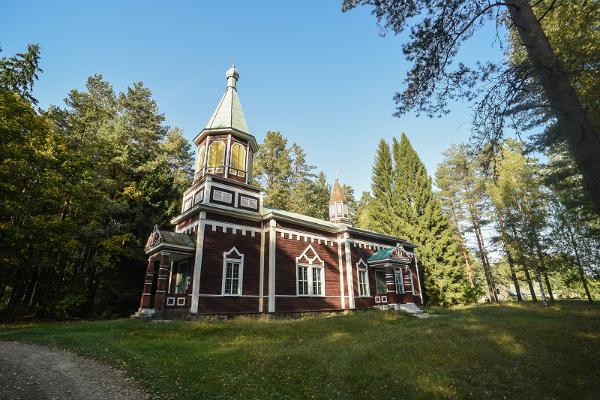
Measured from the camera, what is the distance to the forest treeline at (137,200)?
17344 millimetres

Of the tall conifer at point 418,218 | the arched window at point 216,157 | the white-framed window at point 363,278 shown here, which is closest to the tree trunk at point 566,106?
the arched window at point 216,157

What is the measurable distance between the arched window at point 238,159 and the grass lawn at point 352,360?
954 centimetres

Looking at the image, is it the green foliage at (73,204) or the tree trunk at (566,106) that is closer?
the tree trunk at (566,106)

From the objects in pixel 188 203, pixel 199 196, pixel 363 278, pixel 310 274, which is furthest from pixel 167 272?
pixel 363 278

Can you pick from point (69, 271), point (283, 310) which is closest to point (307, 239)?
point (283, 310)

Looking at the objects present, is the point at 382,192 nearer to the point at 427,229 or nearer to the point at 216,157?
the point at 427,229

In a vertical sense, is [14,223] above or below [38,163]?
below

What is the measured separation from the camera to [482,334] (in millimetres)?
10219

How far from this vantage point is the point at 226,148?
19234 mm

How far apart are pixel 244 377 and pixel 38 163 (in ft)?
66.9

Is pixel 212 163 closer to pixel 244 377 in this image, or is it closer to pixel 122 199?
pixel 122 199

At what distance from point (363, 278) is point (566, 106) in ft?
59.9

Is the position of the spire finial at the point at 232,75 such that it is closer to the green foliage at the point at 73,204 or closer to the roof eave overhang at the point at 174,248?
the green foliage at the point at 73,204

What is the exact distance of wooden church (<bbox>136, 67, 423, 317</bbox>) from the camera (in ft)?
51.3
